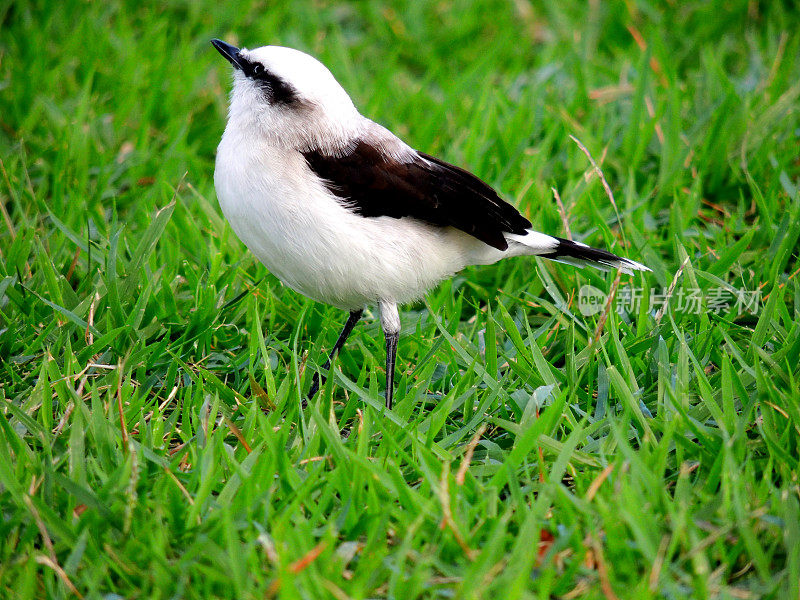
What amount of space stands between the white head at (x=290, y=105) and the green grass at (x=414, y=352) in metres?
0.87

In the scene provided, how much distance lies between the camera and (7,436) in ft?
10.5

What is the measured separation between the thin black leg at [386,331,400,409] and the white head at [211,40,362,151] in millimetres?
879

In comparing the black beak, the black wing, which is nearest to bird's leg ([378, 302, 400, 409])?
the black wing

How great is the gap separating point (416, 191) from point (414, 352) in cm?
87

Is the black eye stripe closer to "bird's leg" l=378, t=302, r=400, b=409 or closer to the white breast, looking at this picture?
the white breast

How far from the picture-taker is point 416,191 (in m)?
3.70

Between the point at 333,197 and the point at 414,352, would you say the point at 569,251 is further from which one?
the point at 333,197

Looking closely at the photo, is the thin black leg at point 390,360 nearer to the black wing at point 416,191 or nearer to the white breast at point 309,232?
the white breast at point 309,232

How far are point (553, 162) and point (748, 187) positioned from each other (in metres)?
1.21

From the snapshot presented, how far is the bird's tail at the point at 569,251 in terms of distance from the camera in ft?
13.4

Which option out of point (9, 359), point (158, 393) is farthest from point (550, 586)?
point (9, 359)

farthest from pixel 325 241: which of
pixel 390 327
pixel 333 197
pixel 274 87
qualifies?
pixel 274 87

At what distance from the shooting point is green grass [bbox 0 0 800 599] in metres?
2.76

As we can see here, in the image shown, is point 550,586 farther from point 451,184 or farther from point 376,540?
point 451,184
